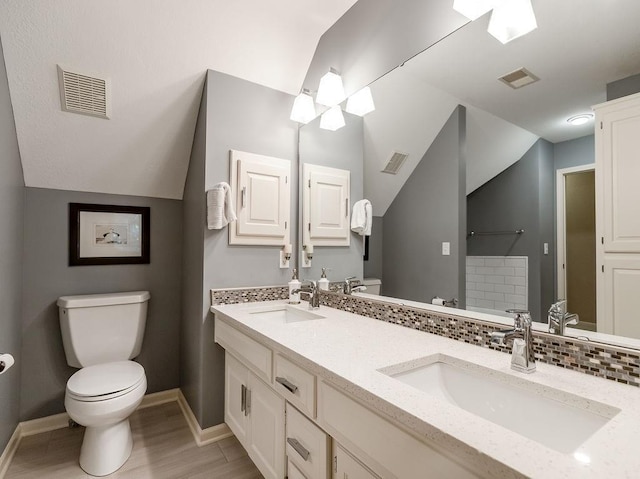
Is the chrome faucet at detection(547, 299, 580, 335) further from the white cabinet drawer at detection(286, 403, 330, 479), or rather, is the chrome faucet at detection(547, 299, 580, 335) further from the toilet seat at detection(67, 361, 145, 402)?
the toilet seat at detection(67, 361, 145, 402)

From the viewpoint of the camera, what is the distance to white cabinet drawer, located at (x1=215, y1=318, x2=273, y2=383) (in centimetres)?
132

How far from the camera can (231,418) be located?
1.79 metres

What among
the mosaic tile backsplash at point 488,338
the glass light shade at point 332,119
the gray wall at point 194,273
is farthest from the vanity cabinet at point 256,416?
the glass light shade at point 332,119

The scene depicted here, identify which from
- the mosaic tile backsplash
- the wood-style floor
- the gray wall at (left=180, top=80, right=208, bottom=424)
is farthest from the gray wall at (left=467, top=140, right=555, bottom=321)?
the wood-style floor

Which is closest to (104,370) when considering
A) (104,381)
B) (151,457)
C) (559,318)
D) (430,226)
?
(104,381)

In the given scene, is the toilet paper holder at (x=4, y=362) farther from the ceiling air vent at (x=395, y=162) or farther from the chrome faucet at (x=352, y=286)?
the ceiling air vent at (x=395, y=162)

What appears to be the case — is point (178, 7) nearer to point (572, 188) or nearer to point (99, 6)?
point (99, 6)

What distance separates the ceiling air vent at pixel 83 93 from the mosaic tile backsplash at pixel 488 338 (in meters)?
1.23

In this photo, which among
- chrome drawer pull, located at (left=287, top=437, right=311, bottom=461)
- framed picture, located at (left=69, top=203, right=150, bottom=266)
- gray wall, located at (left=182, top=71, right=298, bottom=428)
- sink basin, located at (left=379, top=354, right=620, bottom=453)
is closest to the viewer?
sink basin, located at (left=379, top=354, right=620, bottom=453)

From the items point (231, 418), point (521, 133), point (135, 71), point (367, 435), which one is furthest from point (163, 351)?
point (521, 133)

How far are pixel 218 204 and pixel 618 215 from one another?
5.54 feet

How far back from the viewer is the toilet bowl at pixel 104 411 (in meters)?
1.63

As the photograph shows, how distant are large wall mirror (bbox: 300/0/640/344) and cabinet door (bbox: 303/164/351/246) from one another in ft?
0.53

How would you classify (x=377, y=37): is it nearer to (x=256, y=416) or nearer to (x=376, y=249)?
(x=376, y=249)
